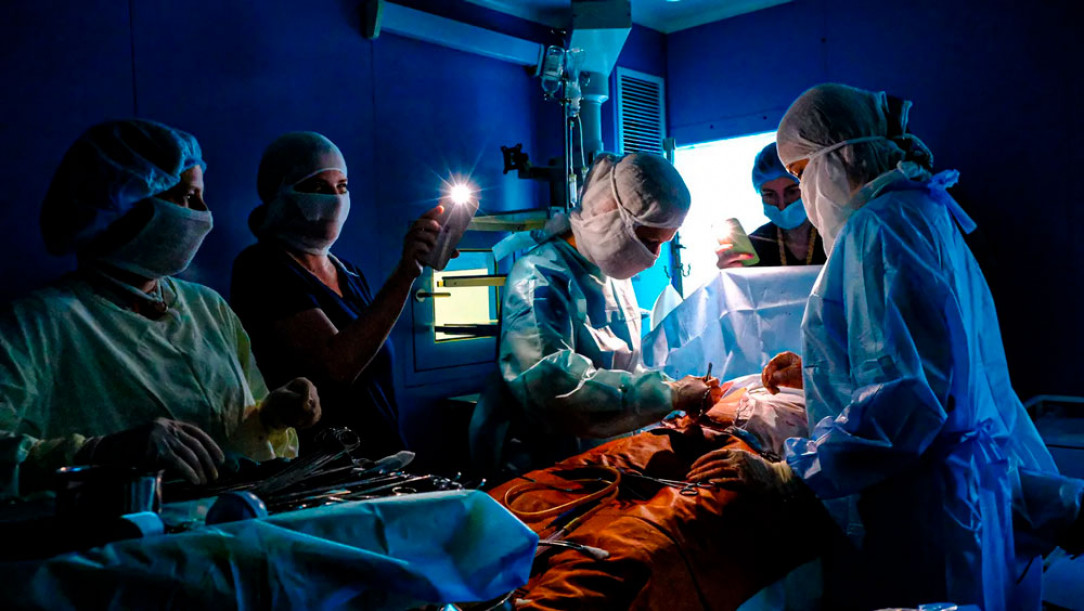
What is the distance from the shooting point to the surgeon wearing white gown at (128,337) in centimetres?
137

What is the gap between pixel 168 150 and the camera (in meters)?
1.66

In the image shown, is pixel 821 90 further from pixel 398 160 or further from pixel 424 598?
pixel 398 160

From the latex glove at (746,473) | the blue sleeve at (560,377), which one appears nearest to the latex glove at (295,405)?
the blue sleeve at (560,377)

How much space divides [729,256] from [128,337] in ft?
8.46

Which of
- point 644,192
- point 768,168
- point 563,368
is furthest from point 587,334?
point 768,168

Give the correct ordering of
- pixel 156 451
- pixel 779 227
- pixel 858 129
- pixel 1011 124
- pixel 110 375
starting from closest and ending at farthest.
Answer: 1. pixel 156 451
2. pixel 110 375
3. pixel 858 129
4. pixel 779 227
5. pixel 1011 124

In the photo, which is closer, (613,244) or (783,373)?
(783,373)

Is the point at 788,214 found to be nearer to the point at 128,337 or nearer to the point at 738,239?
the point at 738,239

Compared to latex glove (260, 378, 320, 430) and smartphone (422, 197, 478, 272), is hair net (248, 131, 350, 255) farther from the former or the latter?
latex glove (260, 378, 320, 430)

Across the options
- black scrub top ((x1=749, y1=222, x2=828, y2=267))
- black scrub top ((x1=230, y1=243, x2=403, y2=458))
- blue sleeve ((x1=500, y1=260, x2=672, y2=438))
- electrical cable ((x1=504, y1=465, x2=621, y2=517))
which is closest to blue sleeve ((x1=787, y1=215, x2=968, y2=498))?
electrical cable ((x1=504, y1=465, x2=621, y2=517))

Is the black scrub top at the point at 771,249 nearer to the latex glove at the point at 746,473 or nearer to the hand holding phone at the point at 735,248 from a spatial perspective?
the hand holding phone at the point at 735,248

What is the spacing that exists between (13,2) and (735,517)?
271 cm

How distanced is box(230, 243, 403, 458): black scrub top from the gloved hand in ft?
2.37

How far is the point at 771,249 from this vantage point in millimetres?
3627
